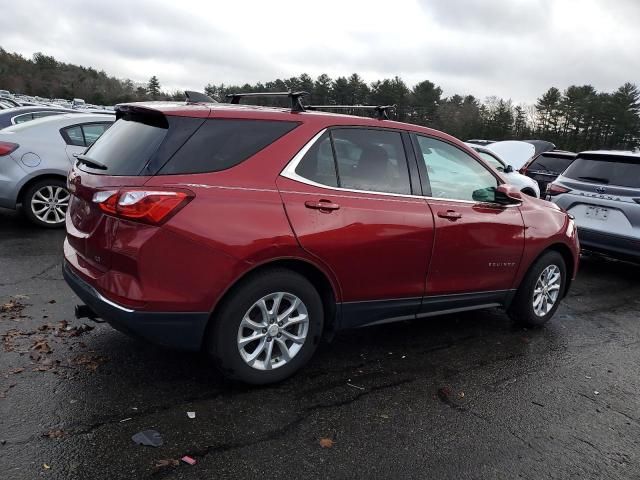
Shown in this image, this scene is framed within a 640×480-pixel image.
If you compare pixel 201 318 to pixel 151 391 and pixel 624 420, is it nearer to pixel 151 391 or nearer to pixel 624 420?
pixel 151 391

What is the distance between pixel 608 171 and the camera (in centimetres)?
718

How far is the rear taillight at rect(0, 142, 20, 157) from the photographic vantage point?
700cm

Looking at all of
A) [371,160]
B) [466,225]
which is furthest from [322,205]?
[466,225]

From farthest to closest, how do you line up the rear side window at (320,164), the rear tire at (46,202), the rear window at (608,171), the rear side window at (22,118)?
the rear side window at (22,118), the rear tire at (46,202), the rear window at (608,171), the rear side window at (320,164)

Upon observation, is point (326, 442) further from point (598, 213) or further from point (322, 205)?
point (598, 213)

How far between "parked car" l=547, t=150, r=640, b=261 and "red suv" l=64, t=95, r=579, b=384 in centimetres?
334

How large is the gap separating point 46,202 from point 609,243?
744 centimetres

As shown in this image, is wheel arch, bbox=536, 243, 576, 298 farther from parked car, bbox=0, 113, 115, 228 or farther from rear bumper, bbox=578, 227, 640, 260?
parked car, bbox=0, 113, 115, 228

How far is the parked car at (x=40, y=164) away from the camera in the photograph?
7.02m

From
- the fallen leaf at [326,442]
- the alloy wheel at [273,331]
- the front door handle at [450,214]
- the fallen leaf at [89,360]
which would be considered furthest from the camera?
the front door handle at [450,214]

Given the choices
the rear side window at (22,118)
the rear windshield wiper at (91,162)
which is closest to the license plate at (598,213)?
the rear windshield wiper at (91,162)

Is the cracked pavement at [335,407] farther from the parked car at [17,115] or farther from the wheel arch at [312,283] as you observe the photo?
the parked car at [17,115]

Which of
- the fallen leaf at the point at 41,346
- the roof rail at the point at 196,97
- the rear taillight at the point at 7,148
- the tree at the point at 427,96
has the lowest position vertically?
the fallen leaf at the point at 41,346

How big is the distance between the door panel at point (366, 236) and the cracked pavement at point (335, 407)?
2.15 feet
